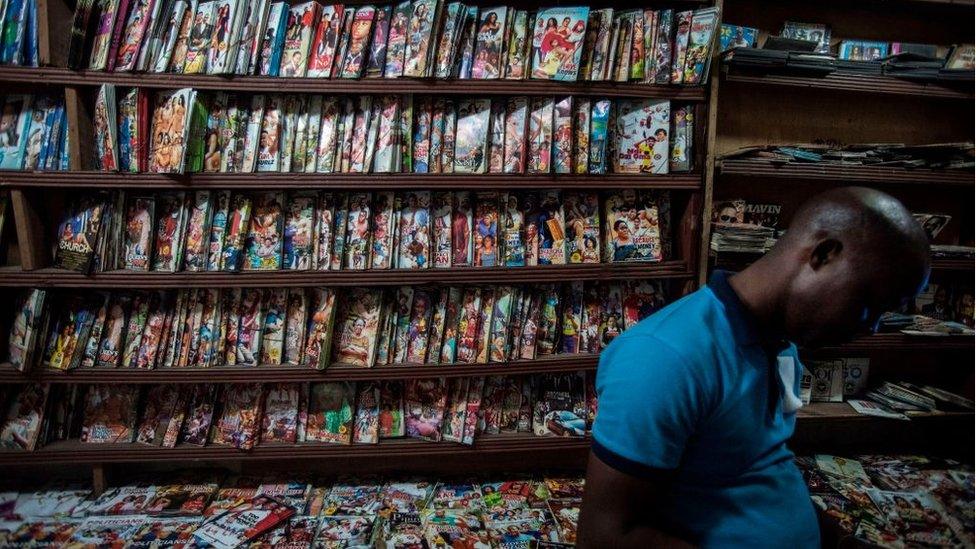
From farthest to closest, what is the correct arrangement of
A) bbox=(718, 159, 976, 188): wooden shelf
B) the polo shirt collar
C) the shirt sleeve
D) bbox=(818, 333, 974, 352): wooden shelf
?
bbox=(818, 333, 974, 352): wooden shelf, bbox=(718, 159, 976, 188): wooden shelf, the polo shirt collar, the shirt sleeve

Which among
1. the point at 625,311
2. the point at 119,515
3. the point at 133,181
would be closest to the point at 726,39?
the point at 625,311

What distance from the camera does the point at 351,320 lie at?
2.18 m

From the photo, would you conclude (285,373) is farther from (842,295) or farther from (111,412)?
(842,295)

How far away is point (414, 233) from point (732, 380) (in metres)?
1.41

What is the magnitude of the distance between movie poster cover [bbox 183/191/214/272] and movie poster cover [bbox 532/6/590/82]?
132 cm

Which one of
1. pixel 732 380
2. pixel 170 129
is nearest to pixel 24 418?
pixel 170 129

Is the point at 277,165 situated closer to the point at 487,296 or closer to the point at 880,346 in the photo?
the point at 487,296

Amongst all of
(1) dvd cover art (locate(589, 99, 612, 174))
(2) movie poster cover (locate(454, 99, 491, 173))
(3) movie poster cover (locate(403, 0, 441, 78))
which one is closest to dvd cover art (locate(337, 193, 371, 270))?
(2) movie poster cover (locate(454, 99, 491, 173))

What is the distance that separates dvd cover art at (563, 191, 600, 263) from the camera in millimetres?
2197

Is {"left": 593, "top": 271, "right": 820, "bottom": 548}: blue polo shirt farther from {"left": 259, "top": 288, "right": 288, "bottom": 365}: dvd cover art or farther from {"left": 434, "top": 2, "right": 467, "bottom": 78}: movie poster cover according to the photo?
{"left": 259, "top": 288, "right": 288, "bottom": 365}: dvd cover art

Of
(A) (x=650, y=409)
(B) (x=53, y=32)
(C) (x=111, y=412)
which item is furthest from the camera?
(C) (x=111, y=412)

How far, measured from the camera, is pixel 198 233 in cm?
206

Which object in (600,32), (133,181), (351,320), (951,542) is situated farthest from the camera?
(351,320)

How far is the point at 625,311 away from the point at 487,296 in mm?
587
